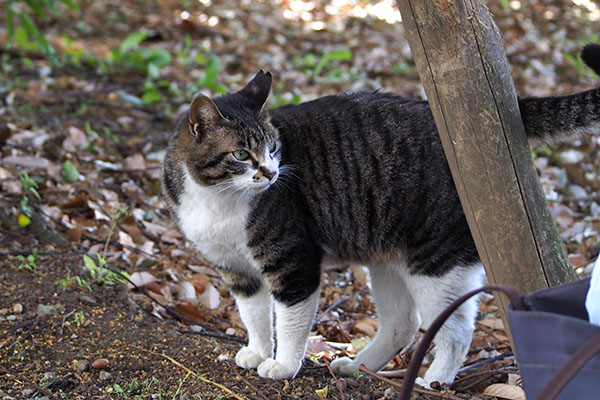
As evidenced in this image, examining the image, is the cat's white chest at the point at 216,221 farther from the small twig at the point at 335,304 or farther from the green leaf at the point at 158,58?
the green leaf at the point at 158,58

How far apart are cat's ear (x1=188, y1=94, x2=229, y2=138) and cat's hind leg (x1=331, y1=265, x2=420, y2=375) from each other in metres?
1.11

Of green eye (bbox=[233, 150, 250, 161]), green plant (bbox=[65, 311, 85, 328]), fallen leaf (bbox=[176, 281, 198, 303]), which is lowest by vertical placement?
fallen leaf (bbox=[176, 281, 198, 303])

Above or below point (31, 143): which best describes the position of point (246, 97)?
above

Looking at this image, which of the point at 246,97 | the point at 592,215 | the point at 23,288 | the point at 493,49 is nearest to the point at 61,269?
the point at 23,288

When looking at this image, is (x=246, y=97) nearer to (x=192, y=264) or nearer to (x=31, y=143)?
(x=192, y=264)

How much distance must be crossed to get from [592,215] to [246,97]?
3249 millimetres

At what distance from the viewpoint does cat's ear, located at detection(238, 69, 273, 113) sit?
10.7ft

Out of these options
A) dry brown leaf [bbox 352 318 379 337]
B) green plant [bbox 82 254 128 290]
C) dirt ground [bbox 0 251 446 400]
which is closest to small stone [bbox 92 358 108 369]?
dirt ground [bbox 0 251 446 400]

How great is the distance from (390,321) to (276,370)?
73cm

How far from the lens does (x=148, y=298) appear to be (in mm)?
3783

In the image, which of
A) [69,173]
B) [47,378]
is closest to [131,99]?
[69,173]

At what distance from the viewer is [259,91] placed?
3.30m

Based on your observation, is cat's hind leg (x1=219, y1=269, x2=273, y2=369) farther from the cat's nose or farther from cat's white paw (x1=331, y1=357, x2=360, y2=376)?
the cat's nose

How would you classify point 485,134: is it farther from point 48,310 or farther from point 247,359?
point 48,310
